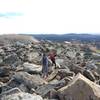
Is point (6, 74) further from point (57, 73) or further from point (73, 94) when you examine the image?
point (73, 94)

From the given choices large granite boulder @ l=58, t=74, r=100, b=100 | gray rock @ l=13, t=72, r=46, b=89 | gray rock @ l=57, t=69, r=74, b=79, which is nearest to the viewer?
large granite boulder @ l=58, t=74, r=100, b=100

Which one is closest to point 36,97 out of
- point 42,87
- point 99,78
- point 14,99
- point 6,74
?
point 14,99

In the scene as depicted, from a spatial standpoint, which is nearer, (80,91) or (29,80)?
(80,91)

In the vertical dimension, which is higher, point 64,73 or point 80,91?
point 80,91

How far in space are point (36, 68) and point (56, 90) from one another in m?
7.12

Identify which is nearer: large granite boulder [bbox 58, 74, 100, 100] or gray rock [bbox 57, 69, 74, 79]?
Answer: large granite boulder [bbox 58, 74, 100, 100]

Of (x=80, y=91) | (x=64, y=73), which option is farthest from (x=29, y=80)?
(x=80, y=91)

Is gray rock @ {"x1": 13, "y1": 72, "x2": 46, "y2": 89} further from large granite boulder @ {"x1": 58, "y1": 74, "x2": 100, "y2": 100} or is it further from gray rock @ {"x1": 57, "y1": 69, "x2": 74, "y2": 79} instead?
large granite boulder @ {"x1": 58, "y1": 74, "x2": 100, "y2": 100}

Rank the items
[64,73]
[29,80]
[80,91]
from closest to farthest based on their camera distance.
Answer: [80,91], [29,80], [64,73]

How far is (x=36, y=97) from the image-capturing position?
18.7 meters

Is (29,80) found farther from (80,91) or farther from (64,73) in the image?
(80,91)

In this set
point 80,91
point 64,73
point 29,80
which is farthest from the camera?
point 64,73

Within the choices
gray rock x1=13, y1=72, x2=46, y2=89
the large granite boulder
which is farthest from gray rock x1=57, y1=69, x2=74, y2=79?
the large granite boulder

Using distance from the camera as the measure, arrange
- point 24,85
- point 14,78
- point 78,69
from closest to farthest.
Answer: point 24,85, point 14,78, point 78,69
